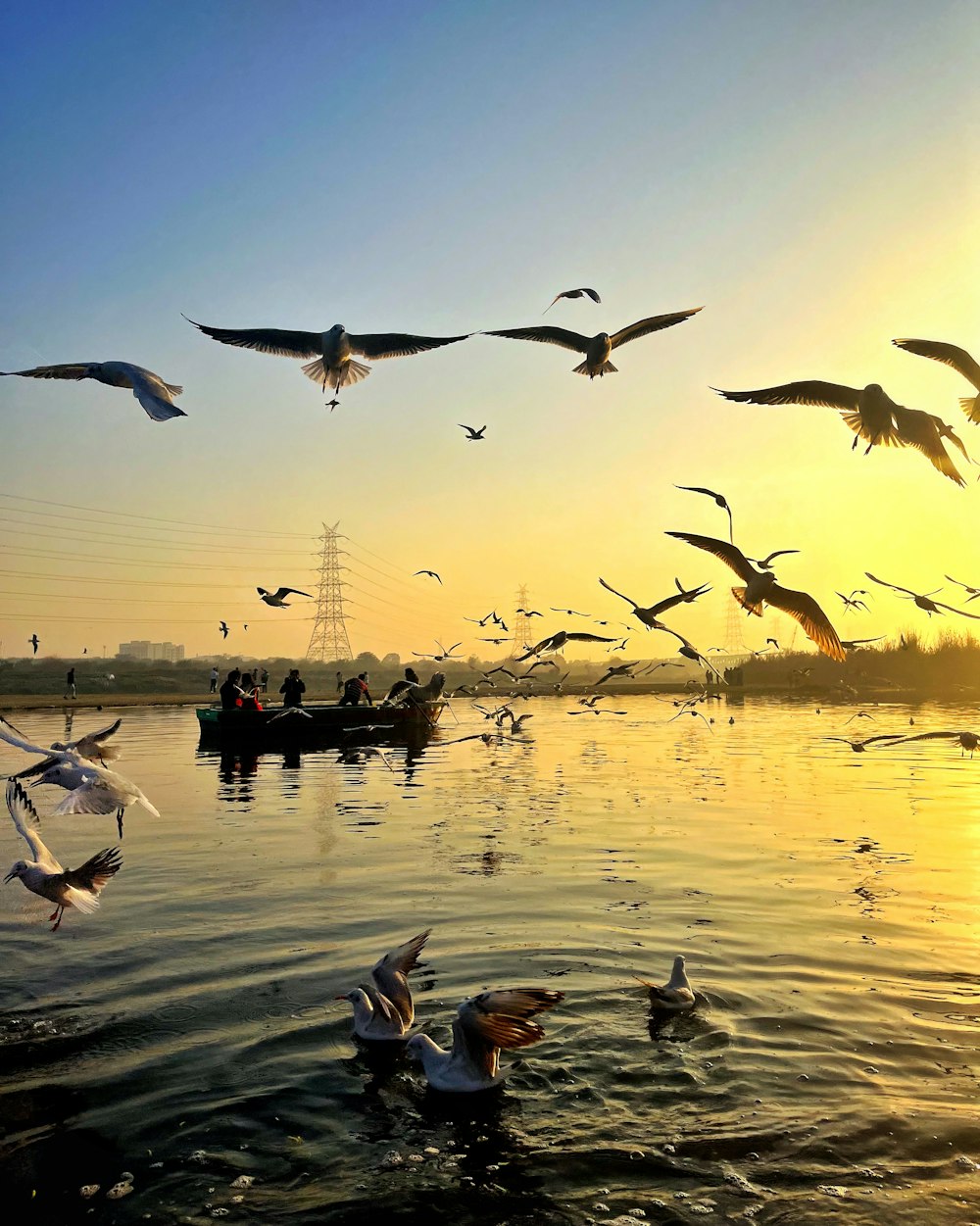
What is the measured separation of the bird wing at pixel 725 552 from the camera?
10854 millimetres

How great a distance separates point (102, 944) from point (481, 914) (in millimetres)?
4223

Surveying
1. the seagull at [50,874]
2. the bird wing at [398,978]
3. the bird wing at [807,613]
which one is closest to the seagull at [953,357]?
the bird wing at [807,613]

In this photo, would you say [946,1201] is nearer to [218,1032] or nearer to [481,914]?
[218,1032]

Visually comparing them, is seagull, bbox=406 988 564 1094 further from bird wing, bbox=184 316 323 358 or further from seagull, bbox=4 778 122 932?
bird wing, bbox=184 316 323 358

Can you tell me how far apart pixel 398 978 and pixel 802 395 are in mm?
6824

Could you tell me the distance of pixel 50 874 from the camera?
28.3 feet

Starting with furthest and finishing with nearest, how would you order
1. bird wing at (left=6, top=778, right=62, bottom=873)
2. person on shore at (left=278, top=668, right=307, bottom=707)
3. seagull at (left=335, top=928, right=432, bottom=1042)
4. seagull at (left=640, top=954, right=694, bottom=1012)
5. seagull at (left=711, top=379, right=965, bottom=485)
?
person on shore at (left=278, top=668, right=307, bottom=707) → seagull at (left=711, top=379, right=965, bottom=485) → seagull at (left=640, top=954, right=694, bottom=1012) → bird wing at (left=6, top=778, right=62, bottom=873) → seagull at (left=335, top=928, right=432, bottom=1042)

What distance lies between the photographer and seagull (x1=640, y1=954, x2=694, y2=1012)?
8.92 m

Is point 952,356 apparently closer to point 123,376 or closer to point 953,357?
point 953,357

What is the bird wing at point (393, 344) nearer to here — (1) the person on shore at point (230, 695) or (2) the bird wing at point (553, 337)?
(2) the bird wing at point (553, 337)

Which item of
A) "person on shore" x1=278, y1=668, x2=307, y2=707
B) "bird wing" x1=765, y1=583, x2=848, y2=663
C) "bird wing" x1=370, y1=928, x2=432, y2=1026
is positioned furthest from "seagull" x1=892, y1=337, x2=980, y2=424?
"person on shore" x1=278, y1=668, x2=307, y2=707

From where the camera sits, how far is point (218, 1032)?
28.4ft

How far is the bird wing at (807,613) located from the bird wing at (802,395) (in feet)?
6.19

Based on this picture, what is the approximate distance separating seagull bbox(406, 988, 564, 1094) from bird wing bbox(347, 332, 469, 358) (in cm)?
960
